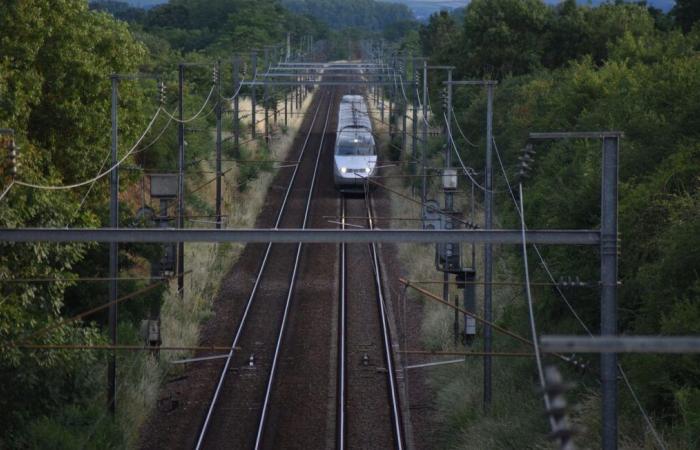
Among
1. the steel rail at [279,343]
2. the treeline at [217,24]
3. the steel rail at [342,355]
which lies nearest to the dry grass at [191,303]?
the steel rail at [279,343]

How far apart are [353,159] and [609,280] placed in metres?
26.3

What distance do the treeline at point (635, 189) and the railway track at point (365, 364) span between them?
55.1 inches

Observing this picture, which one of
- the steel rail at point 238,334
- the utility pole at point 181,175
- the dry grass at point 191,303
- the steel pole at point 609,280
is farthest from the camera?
the utility pole at point 181,175

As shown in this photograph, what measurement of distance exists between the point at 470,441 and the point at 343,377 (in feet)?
13.8

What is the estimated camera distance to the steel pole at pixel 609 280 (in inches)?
353

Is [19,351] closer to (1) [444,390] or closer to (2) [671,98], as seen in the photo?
(1) [444,390]

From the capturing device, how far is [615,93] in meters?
25.5

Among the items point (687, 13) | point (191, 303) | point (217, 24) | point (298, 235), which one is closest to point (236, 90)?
point (191, 303)

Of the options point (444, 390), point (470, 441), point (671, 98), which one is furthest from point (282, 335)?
point (671, 98)

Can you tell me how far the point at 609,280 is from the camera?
9180mm

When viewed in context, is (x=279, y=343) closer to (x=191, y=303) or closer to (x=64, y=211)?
(x=191, y=303)

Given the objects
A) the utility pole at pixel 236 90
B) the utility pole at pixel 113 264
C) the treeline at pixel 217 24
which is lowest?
the utility pole at pixel 113 264

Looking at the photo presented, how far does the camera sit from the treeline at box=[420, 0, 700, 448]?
12281 mm

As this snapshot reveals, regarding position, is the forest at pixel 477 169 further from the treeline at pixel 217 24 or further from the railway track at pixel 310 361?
the treeline at pixel 217 24
